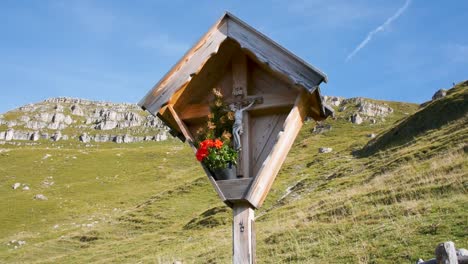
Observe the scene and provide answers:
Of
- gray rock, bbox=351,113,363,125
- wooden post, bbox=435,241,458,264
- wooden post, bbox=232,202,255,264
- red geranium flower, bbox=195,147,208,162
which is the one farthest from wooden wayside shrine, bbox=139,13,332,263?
gray rock, bbox=351,113,363,125

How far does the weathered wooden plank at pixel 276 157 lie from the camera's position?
5.57m

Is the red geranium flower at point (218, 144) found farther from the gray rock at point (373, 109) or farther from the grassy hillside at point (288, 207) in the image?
the gray rock at point (373, 109)

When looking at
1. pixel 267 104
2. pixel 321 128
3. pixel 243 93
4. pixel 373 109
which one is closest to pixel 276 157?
pixel 267 104

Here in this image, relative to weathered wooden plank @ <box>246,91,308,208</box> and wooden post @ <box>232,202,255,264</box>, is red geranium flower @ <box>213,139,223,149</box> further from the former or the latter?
wooden post @ <box>232,202,255,264</box>

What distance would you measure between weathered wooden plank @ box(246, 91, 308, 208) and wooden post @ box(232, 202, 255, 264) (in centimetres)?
19

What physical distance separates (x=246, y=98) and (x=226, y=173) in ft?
4.00

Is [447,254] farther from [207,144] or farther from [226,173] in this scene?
[207,144]

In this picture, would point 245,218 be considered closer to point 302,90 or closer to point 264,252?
point 302,90

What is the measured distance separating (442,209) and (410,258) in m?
4.78

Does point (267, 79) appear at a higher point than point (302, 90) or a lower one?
higher

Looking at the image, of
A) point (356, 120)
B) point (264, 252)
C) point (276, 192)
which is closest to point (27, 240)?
point (276, 192)

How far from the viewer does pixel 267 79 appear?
6820mm

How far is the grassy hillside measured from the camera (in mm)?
14203

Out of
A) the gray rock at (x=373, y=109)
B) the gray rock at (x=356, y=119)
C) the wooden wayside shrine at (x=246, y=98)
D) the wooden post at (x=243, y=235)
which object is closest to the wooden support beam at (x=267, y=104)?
the wooden wayside shrine at (x=246, y=98)
